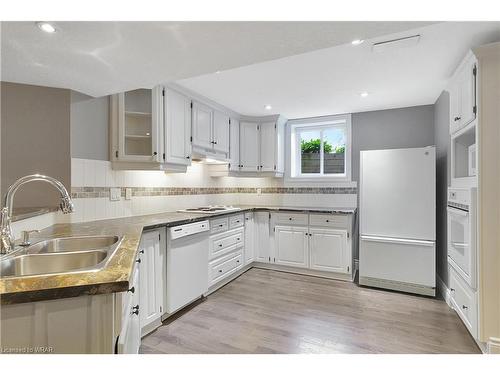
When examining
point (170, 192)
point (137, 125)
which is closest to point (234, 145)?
point (170, 192)

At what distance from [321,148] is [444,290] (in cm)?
242

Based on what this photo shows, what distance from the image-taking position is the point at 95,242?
5.41 ft

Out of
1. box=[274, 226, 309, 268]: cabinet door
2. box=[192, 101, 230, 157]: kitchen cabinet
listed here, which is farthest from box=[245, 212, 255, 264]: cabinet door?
box=[192, 101, 230, 157]: kitchen cabinet

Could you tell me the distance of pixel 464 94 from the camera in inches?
83.0

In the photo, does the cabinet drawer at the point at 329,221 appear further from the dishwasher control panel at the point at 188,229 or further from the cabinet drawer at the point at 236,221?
the dishwasher control panel at the point at 188,229

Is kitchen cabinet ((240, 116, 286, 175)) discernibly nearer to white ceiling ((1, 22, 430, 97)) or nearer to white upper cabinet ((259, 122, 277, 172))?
white upper cabinet ((259, 122, 277, 172))

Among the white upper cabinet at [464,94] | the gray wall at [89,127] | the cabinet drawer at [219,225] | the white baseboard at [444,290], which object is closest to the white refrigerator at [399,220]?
the white baseboard at [444,290]

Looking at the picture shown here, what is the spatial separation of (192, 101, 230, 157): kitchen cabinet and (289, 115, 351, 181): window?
1220mm

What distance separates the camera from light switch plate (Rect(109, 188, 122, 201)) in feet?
8.14

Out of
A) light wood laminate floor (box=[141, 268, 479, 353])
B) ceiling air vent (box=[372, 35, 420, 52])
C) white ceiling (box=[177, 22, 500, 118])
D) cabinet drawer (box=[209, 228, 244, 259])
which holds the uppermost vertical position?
white ceiling (box=[177, 22, 500, 118])

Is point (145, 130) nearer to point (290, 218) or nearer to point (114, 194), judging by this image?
point (114, 194)

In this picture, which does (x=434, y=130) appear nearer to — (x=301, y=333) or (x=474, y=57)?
(x=474, y=57)
